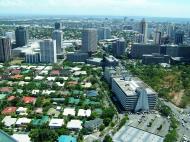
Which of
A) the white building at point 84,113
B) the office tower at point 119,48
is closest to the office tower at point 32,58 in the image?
the office tower at point 119,48

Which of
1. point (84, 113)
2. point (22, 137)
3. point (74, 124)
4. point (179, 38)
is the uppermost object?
point (179, 38)

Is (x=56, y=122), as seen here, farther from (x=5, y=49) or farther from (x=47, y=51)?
(x=5, y=49)

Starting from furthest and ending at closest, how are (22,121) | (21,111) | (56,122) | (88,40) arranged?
(88,40) → (21,111) → (22,121) → (56,122)

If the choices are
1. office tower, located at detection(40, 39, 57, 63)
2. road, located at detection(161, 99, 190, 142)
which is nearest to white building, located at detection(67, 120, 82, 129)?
road, located at detection(161, 99, 190, 142)

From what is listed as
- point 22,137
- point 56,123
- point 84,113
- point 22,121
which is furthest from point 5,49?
point 22,137

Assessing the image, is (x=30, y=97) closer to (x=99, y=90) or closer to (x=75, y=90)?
(x=75, y=90)

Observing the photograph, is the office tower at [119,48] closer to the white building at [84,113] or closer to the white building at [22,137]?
the white building at [84,113]
